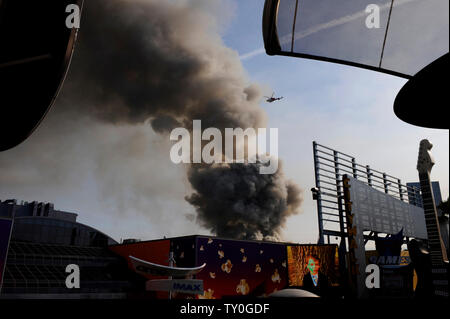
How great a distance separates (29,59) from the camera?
4.20 m

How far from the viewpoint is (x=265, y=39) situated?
13.2 ft

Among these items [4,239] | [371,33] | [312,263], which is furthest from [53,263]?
[371,33]

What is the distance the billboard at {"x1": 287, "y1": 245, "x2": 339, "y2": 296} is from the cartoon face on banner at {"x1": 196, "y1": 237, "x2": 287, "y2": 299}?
0.77 meters

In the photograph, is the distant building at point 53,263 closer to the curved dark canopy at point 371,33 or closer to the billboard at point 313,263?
the billboard at point 313,263

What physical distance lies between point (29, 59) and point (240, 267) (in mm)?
19197

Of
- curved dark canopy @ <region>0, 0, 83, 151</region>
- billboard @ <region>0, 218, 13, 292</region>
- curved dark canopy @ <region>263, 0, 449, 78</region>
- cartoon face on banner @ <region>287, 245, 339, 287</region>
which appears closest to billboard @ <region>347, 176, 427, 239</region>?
cartoon face on banner @ <region>287, 245, 339, 287</region>

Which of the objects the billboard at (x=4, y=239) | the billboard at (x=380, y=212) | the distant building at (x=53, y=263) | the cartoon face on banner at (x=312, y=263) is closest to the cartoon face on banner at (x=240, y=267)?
the cartoon face on banner at (x=312, y=263)

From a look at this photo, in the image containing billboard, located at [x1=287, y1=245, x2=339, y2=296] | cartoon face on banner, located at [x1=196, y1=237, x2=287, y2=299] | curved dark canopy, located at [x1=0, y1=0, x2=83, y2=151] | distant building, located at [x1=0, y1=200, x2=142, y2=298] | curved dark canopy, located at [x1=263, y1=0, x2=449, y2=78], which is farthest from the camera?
billboard, located at [x1=287, y1=245, x2=339, y2=296]

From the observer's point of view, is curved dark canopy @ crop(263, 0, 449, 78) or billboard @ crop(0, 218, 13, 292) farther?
billboard @ crop(0, 218, 13, 292)

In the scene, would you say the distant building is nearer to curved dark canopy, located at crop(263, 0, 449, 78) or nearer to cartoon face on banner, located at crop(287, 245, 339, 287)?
cartoon face on banner, located at crop(287, 245, 339, 287)

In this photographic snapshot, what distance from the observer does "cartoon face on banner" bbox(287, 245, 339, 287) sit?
2419cm

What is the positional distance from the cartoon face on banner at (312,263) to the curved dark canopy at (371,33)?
68.9 ft

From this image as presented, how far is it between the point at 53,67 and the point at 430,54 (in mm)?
5318
